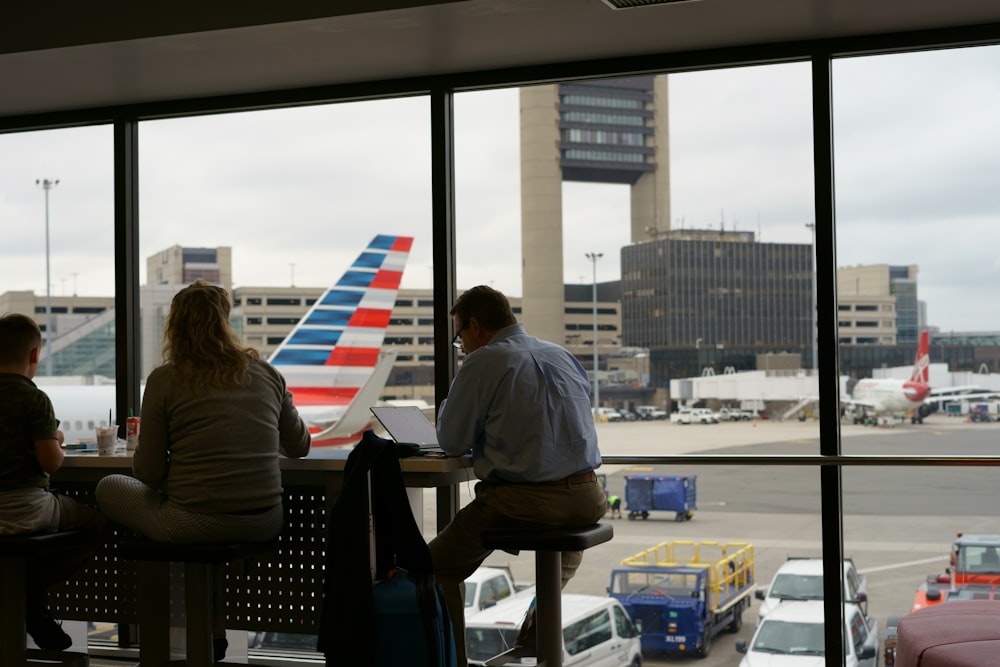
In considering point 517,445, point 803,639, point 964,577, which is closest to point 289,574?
point 517,445

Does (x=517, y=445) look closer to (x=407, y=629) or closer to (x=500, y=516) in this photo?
(x=500, y=516)

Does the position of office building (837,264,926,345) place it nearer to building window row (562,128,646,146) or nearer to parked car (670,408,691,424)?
parked car (670,408,691,424)

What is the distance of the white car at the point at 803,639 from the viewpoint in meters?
3.58

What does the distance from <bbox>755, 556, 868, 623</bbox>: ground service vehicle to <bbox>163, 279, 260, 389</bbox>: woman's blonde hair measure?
1.93 m

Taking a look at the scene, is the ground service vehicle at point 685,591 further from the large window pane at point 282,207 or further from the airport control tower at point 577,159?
the large window pane at point 282,207

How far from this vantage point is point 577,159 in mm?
4035

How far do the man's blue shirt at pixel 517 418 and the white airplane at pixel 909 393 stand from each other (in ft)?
3.62

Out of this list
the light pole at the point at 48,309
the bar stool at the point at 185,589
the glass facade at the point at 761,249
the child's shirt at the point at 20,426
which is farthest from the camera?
the light pole at the point at 48,309

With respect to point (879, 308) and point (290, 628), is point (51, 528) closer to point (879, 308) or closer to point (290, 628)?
point (290, 628)

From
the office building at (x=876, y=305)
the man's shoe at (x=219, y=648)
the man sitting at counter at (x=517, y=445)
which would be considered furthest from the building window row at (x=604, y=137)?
the man's shoe at (x=219, y=648)

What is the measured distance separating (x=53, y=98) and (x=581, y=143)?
2.14 meters

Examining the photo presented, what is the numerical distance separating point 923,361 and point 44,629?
308 cm

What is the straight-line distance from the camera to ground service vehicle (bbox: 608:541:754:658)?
371 cm

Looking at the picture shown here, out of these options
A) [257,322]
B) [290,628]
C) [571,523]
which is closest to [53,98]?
[257,322]
